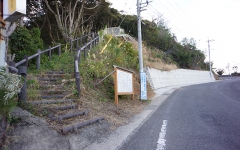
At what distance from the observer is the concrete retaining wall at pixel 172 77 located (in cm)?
2369

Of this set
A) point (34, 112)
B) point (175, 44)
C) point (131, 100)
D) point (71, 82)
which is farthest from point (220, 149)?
point (175, 44)

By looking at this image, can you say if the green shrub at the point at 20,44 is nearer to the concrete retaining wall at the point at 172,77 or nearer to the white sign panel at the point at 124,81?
the white sign panel at the point at 124,81

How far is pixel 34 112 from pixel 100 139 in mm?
1946

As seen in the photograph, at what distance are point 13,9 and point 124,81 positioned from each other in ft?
19.5

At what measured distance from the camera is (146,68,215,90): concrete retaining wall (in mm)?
23688

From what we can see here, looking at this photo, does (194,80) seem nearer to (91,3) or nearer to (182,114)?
(91,3)

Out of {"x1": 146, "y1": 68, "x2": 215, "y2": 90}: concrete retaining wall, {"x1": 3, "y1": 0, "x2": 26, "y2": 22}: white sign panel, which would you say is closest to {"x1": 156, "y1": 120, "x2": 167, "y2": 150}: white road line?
{"x1": 3, "y1": 0, "x2": 26, "y2": 22}: white sign panel

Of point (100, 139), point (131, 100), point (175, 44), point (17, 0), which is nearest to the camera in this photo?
point (100, 139)

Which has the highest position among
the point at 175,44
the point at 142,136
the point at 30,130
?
the point at 175,44

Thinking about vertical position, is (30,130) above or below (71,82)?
below

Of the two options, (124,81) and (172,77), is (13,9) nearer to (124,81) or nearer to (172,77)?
(124,81)

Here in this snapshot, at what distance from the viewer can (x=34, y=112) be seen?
610cm

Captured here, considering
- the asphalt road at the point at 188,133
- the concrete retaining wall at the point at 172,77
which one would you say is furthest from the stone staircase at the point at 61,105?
the concrete retaining wall at the point at 172,77

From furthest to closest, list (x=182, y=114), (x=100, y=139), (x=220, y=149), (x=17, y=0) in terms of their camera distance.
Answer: (x=182, y=114) < (x=17, y=0) < (x=100, y=139) < (x=220, y=149)
